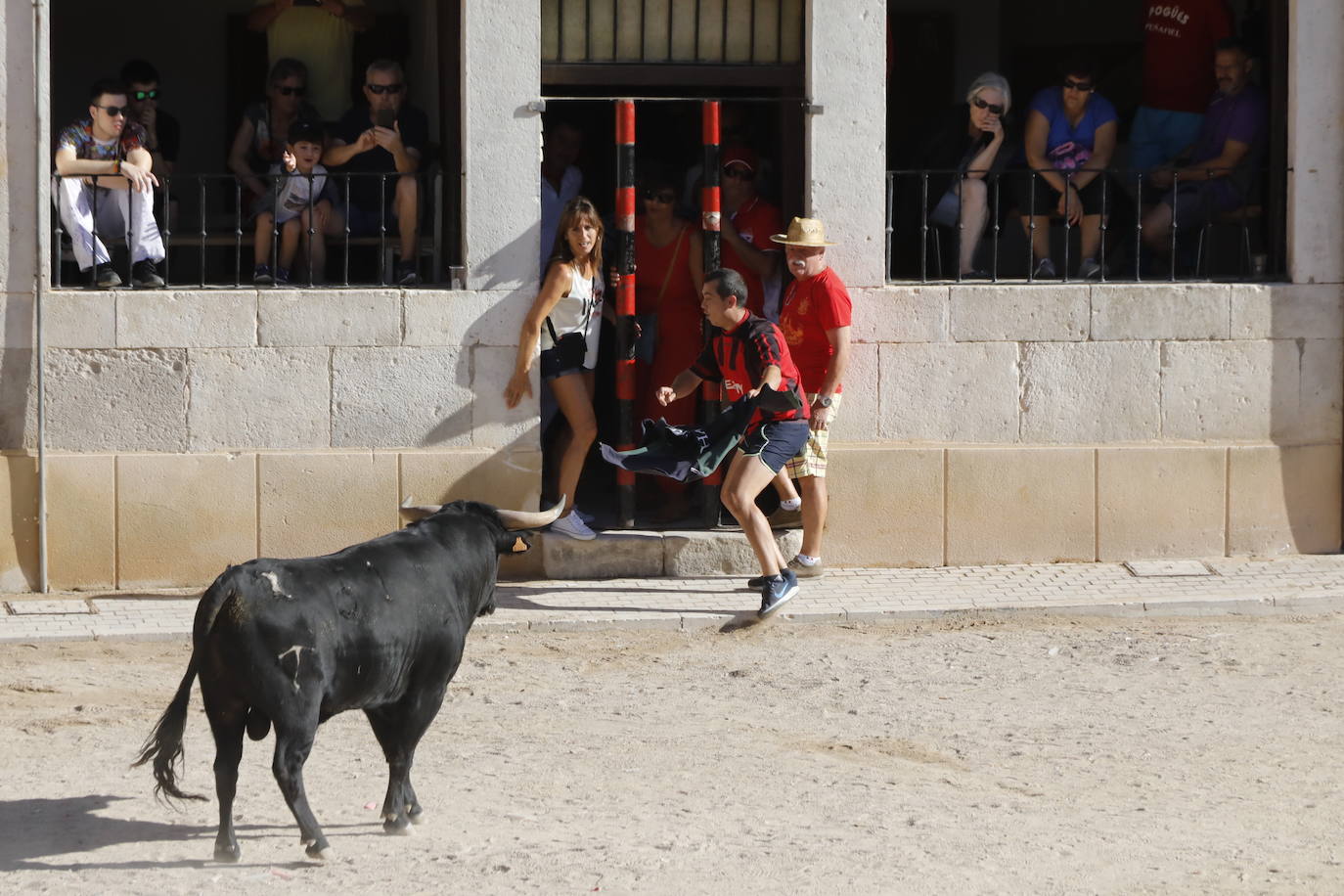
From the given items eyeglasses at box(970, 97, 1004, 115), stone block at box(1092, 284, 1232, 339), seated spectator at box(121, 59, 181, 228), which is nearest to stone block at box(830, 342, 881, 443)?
stone block at box(1092, 284, 1232, 339)

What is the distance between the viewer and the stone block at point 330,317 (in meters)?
9.72

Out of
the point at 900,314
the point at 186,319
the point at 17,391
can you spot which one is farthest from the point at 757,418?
the point at 17,391

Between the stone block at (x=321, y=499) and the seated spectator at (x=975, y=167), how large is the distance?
335 cm

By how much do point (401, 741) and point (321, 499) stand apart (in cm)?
385

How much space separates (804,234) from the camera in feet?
31.2

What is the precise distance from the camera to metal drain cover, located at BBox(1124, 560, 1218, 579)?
32.6ft

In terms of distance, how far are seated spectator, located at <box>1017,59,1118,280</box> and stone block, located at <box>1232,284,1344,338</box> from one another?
0.82m

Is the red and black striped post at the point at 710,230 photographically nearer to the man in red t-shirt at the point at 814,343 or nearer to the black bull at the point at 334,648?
the man in red t-shirt at the point at 814,343

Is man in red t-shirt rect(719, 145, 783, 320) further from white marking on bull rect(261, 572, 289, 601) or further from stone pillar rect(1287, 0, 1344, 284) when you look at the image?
white marking on bull rect(261, 572, 289, 601)

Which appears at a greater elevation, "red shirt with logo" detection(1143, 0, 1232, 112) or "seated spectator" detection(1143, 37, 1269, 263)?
"red shirt with logo" detection(1143, 0, 1232, 112)

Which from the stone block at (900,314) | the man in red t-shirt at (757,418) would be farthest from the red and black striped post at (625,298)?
the stone block at (900,314)

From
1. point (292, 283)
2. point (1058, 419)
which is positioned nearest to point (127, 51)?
point (292, 283)

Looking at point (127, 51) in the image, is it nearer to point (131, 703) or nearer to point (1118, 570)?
point (131, 703)

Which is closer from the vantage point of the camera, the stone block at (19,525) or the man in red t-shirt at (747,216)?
the stone block at (19,525)
